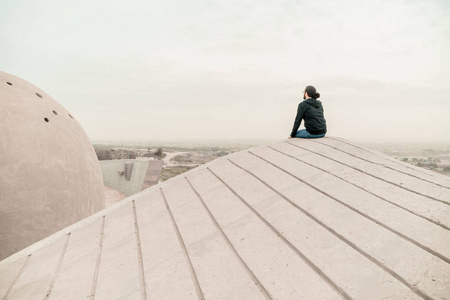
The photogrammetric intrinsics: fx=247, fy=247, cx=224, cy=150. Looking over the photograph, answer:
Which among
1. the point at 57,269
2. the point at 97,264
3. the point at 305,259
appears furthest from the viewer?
the point at 57,269

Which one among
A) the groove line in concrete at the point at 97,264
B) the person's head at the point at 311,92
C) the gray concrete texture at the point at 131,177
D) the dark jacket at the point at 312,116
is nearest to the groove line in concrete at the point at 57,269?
the groove line in concrete at the point at 97,264

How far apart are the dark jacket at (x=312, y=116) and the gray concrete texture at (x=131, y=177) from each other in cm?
1848

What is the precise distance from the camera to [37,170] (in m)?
7.61

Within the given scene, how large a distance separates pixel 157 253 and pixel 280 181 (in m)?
2.24

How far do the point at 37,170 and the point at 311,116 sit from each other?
8.21m

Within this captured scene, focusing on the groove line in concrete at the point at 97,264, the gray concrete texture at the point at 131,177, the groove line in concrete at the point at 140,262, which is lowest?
the gray concrete texture at the point at 131,177

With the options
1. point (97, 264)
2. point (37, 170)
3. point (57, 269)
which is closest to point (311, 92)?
point (97, 264)

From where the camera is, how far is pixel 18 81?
9469 mm

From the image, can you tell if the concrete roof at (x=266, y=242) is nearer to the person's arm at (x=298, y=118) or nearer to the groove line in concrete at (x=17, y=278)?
the groove line in concrete at (x=17, y=278)

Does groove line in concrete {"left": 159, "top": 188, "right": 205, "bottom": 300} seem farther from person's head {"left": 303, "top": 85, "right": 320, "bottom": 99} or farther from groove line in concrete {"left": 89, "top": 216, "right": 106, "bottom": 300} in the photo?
person's head {"left": 303, "top": 85, "right": 320, "bottom": 99}

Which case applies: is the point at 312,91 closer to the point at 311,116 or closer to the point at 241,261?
→ the point at 311,116

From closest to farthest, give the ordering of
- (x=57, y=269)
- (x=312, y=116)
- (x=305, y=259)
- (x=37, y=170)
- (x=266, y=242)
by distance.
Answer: (x=305, y=259)
(x=266, y=242)
(x=57, y=269)
(x=312, y=116)
(x=37, y=170)

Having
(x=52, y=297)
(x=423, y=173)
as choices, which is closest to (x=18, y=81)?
(x=52, y=297)

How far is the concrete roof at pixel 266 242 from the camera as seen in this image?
224cm
